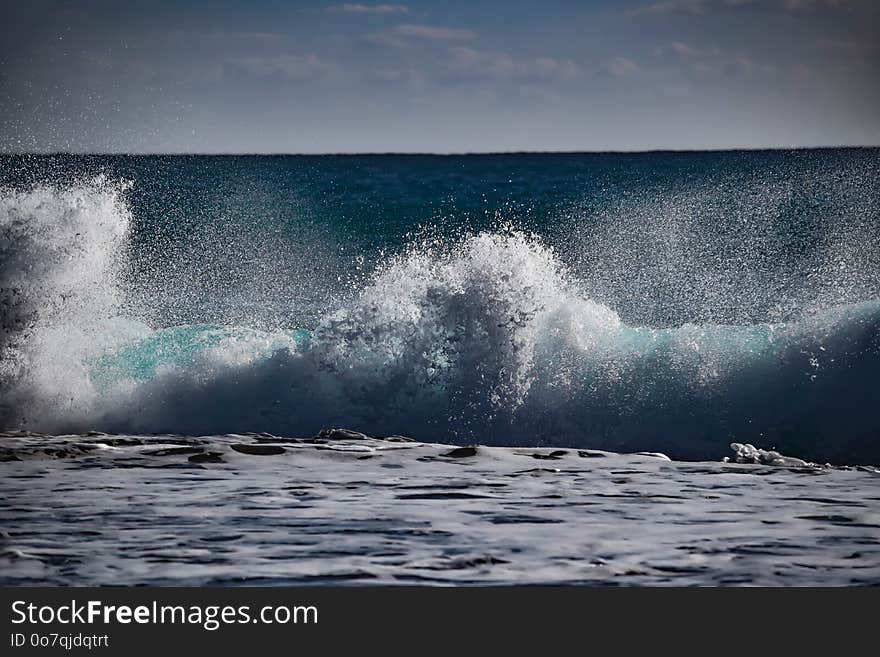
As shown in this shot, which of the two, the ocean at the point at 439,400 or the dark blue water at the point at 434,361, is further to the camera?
the dark blue water at the point at 434,361

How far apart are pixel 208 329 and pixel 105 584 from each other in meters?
4.84

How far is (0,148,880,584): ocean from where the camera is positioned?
11.4 feet

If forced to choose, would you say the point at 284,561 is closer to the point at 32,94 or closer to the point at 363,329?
the point at 363,329

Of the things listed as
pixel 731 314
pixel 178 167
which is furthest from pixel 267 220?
pixel 731 314

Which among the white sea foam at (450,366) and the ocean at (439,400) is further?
the white sea foam at (450,366)

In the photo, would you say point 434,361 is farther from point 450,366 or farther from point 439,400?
point 439,400

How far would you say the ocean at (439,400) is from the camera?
3.46 meters

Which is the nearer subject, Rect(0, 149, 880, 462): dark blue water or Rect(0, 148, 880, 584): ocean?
Rect(0, 148, 880, 584): ocean

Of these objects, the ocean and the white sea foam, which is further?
the white sea foam

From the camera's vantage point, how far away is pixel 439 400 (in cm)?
669

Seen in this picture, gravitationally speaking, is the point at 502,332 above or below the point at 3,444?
above

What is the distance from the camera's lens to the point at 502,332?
22.2ft

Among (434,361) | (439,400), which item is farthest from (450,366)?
(439,400)

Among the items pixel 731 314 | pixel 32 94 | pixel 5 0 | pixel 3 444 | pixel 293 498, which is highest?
pixel 5 0
